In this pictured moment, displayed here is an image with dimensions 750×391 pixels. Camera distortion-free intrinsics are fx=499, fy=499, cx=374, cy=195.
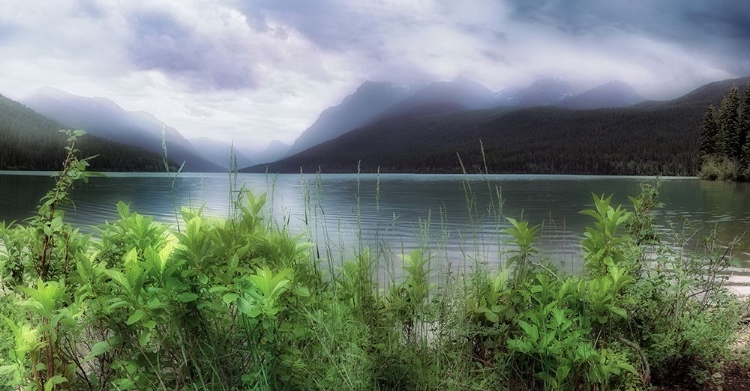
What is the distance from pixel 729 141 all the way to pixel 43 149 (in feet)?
528

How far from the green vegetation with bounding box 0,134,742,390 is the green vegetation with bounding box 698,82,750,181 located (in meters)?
79.0

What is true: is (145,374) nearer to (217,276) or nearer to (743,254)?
(217,276)

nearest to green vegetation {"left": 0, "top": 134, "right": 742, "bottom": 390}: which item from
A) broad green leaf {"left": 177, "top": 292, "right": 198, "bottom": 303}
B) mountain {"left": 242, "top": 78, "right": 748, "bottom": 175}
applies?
broad green leaf {"left": 177, "top": 292, "right": 198, "bottom": 303}

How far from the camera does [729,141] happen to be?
74438 mm

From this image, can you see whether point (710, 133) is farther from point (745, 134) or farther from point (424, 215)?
point (424, 215)

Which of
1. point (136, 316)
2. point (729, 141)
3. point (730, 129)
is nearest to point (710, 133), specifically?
point (729, 141)

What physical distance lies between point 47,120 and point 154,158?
162ft

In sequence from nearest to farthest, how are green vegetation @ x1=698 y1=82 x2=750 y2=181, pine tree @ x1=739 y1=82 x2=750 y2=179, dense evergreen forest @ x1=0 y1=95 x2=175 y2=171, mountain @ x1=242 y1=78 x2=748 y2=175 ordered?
pine tree @ x1=739 y1=82 x2=750 y2=179 → green vegetation @ x1=698 y1=82 x2=750 y2=181 → dense evergreen forest @ x1=0 y1=95 x2=175 y2=171 → mountain @ x1=242 y1=78 x2=748 y2=175

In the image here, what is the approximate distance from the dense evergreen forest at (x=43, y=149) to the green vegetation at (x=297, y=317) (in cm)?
13951

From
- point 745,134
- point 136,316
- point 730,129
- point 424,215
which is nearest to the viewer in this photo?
point 136,316

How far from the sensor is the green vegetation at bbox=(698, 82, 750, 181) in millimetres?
71750

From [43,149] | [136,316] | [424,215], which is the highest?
[43,149]

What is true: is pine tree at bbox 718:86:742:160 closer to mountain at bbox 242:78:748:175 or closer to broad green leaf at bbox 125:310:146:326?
mountain at bbox 242:78:748:175

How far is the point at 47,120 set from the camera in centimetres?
17012
